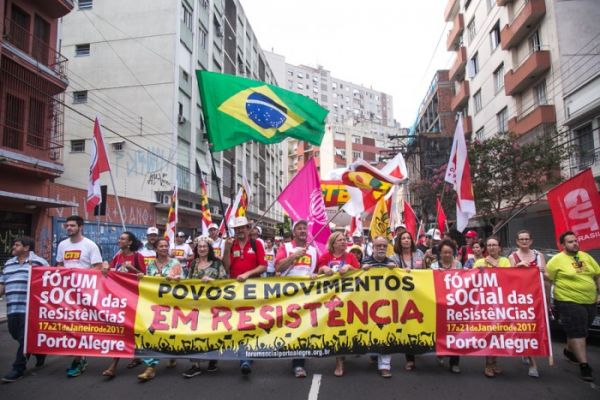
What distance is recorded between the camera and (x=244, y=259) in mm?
5832

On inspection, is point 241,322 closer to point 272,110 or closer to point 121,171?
point 272,110

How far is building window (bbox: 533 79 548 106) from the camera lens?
21853mm

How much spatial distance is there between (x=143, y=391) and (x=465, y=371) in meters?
3.82

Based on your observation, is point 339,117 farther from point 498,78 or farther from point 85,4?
point 85,4

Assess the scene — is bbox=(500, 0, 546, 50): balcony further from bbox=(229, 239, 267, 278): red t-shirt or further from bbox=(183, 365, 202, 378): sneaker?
bbox=(183, 365, 202, 378): sneaker

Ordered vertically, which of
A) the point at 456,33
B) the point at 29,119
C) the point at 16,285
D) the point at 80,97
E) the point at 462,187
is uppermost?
the point at 456,33

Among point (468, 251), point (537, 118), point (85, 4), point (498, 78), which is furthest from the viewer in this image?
point (85, 4)

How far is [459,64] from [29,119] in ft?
96.6

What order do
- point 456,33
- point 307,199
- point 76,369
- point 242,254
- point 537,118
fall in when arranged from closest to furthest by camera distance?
1. point 76,369
2. point 242,254
3. point 307,199
4. point 537,118
5. point 456,33

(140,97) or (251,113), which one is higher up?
(140,97)

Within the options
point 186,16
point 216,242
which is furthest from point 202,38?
point 216,242

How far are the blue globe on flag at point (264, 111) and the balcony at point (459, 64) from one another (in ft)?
101

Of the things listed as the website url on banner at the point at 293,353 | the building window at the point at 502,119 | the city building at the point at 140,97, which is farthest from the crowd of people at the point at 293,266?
the building window at the point at 502,119

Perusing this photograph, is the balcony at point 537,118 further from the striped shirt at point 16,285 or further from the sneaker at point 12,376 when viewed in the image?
the sneaker at point 12,376
